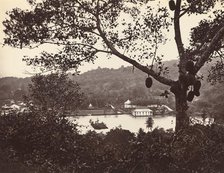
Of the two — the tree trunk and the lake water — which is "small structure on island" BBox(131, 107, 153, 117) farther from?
the tree trunk

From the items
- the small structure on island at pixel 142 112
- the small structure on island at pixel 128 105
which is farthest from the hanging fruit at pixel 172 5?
the small structure on island at pixel 128 105

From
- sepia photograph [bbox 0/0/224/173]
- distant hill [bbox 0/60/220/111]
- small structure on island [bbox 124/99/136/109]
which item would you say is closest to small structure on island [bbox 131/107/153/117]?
distant hill [bbox 0/60/220/111]

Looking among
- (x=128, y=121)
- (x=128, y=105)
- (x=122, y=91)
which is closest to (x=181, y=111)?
(x=128, y=121)

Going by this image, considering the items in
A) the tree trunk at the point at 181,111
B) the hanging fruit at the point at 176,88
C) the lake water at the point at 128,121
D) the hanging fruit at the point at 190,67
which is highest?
the hanging fruit at the point at 190,67

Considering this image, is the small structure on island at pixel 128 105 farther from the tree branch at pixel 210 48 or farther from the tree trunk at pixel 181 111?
the tree branch at pixel 210 48

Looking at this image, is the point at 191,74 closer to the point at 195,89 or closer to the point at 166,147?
the point at 195,89
